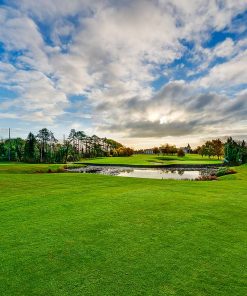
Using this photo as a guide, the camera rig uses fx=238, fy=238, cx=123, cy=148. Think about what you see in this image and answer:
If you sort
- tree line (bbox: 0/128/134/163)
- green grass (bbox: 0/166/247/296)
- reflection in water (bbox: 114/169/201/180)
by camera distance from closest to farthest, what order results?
green grass (bbox: 0/166/247/296)
reflection in water (bbox: 114/169/201/180)
tree line (bbox: 0/128/134/163)

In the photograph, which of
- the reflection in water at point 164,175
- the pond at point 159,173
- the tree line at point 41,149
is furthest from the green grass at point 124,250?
the tree line at point 41,149

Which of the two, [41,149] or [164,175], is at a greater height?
[41,149]

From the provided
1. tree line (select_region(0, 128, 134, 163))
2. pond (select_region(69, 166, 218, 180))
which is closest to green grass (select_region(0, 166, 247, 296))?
pond (select_region(69, 166, 218, 180))

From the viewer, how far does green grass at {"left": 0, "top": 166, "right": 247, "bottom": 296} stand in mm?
4730

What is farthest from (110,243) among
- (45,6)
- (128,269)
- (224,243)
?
(45,6)

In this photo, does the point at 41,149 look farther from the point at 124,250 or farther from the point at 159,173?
the point at 124,250

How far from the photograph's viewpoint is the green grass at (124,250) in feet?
15.5

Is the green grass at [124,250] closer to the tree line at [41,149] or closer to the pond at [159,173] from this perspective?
the pond at [159,173]

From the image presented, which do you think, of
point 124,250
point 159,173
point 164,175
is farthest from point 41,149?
point 124,250

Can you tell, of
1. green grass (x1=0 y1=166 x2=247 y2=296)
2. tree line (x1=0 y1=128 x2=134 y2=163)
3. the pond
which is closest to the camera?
green grass (x1=0 y1=166 x2=247 y2=296)

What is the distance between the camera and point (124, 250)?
6301 mm

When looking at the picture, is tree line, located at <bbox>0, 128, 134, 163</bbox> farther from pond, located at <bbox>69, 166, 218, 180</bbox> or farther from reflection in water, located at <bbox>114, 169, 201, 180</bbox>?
reflection in water, located at <bbox>114, 169, 201, 180</bbox>

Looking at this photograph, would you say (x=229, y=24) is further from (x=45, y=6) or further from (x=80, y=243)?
(x=80, y=243)

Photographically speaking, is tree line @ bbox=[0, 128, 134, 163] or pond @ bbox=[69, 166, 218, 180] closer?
pond @ bbox=[69, 166, 218, 180]
